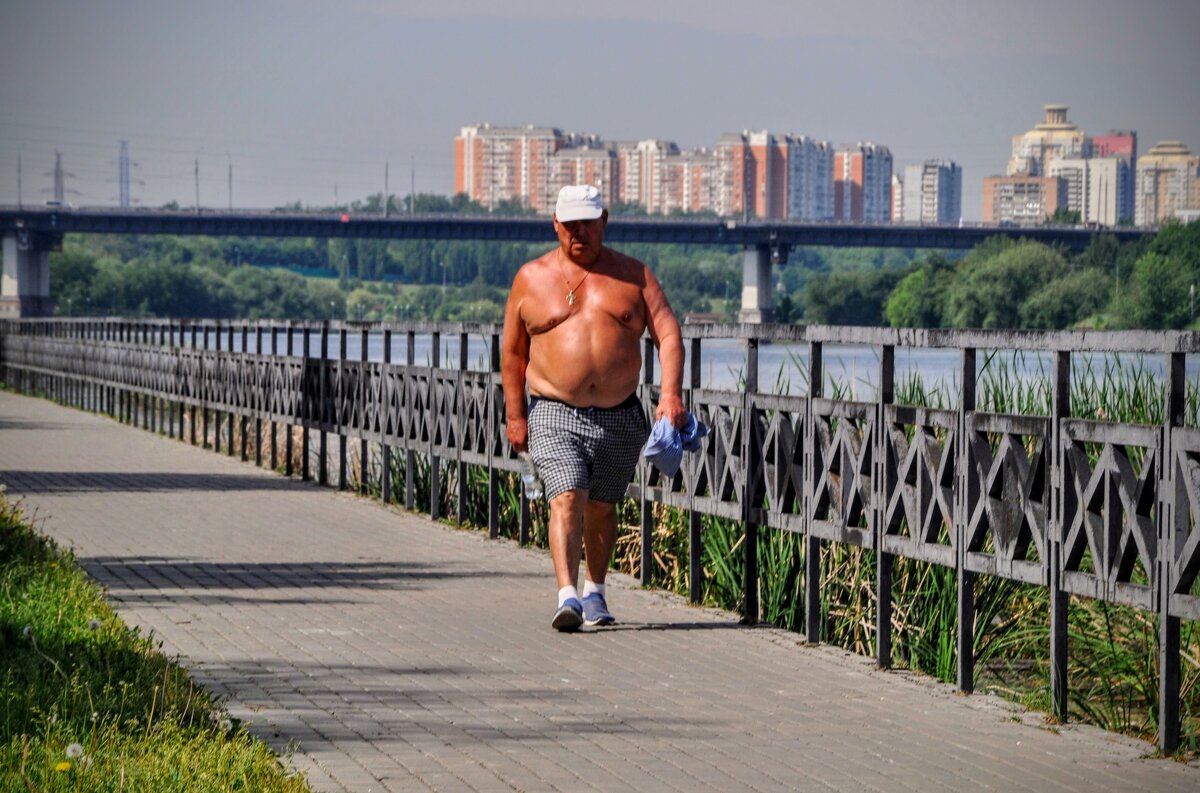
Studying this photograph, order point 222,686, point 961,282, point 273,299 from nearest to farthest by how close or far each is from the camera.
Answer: point 222,686, point 961,282, point 273,299

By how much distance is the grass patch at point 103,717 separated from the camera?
19.2 feet

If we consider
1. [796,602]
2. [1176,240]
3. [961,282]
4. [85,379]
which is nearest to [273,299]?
[961,282]

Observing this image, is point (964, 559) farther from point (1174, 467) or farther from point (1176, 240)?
point (1176, 240)

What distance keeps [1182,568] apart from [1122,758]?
647 millimetres

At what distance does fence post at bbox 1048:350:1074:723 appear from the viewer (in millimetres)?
7379

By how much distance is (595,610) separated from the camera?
31.2 ft

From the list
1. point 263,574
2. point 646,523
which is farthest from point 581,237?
point 263,574

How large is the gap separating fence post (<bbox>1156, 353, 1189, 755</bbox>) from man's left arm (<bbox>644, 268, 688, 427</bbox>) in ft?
9.43

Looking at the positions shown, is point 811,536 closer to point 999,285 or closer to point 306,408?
point 306,408

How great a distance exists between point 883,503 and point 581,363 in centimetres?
155

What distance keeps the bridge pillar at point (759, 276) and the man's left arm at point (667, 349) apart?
85.5 metres

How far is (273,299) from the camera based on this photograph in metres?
126

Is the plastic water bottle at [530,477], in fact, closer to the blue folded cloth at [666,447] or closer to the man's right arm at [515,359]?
the man's right arm at [515,359]

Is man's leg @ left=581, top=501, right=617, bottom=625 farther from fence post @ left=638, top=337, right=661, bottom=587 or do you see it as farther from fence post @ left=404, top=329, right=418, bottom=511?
fence post @ left=404, top=329, right=418, bottom=511
